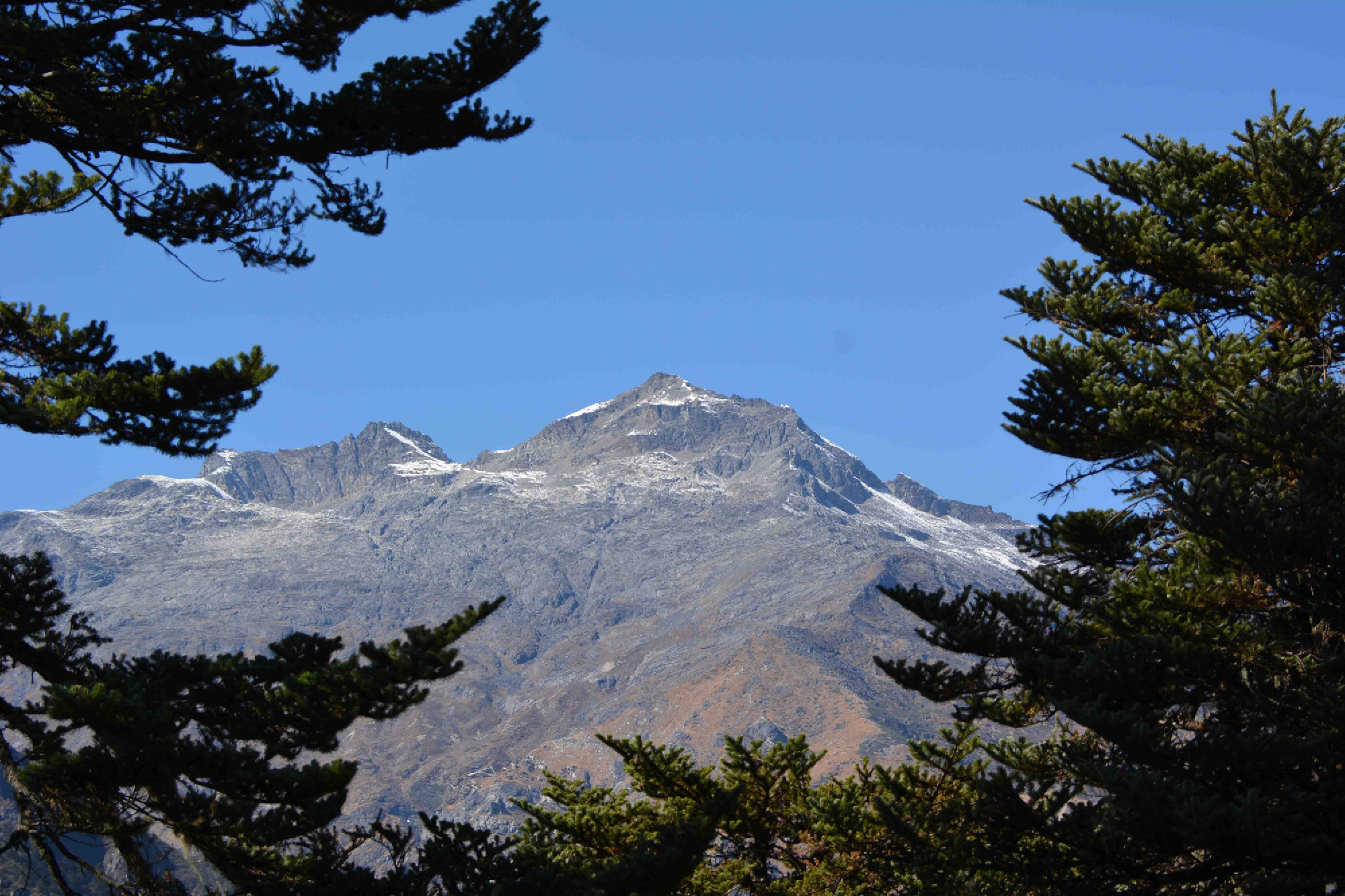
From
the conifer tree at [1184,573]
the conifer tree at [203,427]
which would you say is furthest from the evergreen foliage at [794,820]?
the conifer tree at [203,427]

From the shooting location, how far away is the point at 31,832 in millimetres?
9742

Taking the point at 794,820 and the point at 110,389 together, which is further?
the point at 794,820

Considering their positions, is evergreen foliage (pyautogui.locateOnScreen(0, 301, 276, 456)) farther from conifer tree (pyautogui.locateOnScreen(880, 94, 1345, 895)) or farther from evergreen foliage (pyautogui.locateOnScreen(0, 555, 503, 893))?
conifer tree (pyautogui.locateOnScreen(880, 94, 1345, 895))

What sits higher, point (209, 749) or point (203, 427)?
point (203, 427)

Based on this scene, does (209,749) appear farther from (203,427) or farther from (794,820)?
(794,820)

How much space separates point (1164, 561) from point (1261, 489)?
3259 mm

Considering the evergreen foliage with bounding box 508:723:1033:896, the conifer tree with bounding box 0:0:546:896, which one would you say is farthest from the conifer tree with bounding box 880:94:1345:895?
the conifer tree with bounding box 0:0:546:896

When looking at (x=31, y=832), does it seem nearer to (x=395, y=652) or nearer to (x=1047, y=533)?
(x=395, y=652)

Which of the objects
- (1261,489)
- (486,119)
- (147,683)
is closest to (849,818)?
(1261,489)

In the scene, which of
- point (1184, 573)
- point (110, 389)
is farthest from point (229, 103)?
point (1184, 573)

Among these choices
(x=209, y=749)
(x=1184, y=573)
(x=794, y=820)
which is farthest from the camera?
(x=794, y=820)

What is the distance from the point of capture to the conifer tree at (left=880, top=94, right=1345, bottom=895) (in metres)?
11.4

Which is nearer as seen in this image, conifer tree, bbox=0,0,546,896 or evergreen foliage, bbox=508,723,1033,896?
conifer tree, bbox=0,0,546,896

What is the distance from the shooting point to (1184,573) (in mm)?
13688
